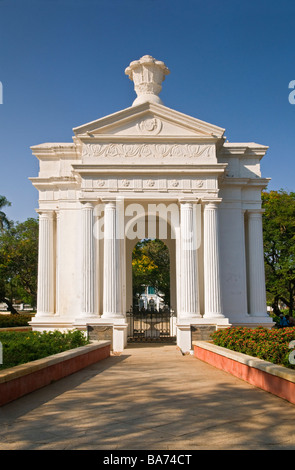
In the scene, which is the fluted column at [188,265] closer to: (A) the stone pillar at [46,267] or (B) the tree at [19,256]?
(A) the stone pillar at [46,267]

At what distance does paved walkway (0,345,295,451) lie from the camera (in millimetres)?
6258

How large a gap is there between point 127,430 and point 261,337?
6749 mm

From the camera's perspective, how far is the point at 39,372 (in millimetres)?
10148

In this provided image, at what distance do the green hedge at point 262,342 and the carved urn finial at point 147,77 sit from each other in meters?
12.7

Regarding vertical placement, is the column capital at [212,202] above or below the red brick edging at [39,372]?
above

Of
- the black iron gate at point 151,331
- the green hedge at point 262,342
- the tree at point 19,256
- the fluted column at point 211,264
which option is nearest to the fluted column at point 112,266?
the black iron gate at point 151,331

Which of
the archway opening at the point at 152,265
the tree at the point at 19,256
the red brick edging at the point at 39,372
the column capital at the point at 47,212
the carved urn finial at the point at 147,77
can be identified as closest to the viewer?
the red brick edging at the point at 39,372

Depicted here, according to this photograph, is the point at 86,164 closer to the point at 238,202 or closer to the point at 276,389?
the point at 238,202

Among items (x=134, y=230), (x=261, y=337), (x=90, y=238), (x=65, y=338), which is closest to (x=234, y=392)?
(x=261, y=337)

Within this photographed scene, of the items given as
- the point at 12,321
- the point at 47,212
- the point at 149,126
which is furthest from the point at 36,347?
the point at 12,321

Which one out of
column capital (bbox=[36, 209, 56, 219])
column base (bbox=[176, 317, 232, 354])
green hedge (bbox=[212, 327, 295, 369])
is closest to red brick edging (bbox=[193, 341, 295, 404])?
green hedge (bbox=[212, 327, 295, 369])

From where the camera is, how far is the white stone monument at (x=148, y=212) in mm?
19641

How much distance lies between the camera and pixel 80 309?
65.9 feet

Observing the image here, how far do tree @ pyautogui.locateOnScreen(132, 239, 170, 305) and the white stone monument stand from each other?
19567mm
